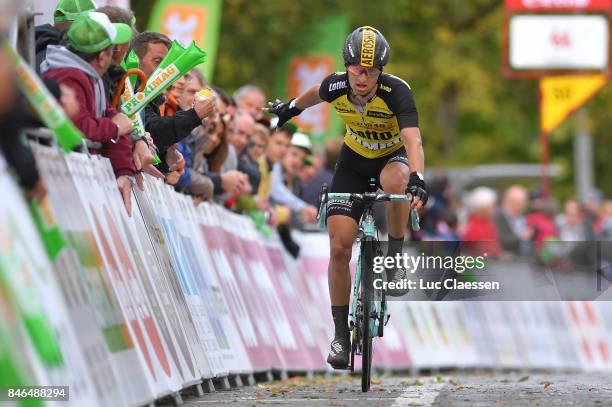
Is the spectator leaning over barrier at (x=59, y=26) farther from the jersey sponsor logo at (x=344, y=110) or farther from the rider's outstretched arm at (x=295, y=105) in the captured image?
the jersey sponsor logo at (x=344, y=110)

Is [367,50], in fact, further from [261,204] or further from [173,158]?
[261,204]

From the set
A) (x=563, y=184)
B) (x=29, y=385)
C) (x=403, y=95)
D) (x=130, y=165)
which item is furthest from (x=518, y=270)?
(x=563, y=184)

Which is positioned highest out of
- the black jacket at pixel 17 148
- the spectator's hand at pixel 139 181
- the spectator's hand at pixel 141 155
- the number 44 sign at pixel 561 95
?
the number 44 sign at pixel 561 95

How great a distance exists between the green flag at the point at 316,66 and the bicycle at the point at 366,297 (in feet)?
A: 51.1

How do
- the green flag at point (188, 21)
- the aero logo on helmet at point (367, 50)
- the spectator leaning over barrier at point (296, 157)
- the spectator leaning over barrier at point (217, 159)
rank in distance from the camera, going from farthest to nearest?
the green flag at point (188, 21), the spectator leaning over barrier at point (296, 157), the spectator leaning over barrier at point (217, 159), the aero logo on helmet at point (367, 50)

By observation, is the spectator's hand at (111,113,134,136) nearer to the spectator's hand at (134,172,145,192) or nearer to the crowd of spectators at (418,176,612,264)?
the spectator's hand at (134,172,145,192)

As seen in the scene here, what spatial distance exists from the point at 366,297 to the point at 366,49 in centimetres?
173

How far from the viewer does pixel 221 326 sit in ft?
42.0

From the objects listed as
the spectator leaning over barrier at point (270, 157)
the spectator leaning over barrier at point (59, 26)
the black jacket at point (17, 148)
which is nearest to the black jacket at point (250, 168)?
the spectator leaning over barrier at point (270, 157)

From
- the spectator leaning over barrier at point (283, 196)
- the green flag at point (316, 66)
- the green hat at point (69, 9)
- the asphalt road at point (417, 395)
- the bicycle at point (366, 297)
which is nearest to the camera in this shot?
the asphalt road at point (417, 395)

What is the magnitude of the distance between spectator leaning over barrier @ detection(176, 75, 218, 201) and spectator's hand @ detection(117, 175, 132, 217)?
267cm

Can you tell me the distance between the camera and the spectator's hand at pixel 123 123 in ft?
32.2

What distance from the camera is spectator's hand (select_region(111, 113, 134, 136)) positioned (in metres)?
9.82

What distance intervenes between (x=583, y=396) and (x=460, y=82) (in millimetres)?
33867
